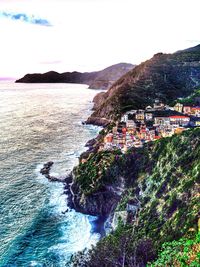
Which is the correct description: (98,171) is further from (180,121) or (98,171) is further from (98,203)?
(180,121)

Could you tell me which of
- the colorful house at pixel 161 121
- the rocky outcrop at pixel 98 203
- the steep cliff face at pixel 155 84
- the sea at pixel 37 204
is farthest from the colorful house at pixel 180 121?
the steep cliff face at pixel 155 84

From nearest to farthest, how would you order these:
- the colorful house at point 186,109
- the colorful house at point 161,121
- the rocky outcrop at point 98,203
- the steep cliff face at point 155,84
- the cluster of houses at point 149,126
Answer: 1. the rocky outcrop at point 98,203
2. the cluster of houses at point 149,126
3. the colorful house at point 161,121
4. the colorful house at point 186,109
5. the steep cliff face at point 155,84

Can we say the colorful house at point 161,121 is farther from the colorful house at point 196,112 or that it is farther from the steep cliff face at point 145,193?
the steep cliff face at point 145,193

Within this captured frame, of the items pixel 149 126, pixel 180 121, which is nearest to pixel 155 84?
pixel 149 126

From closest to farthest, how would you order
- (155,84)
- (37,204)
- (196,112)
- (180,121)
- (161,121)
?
1. (37,204)
2. (180,121)
3. (161,121)
4. (196,112)
5. (155,84)

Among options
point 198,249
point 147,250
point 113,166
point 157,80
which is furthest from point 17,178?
point 157,80

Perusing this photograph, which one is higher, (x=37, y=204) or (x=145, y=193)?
(x=145, y=193)
